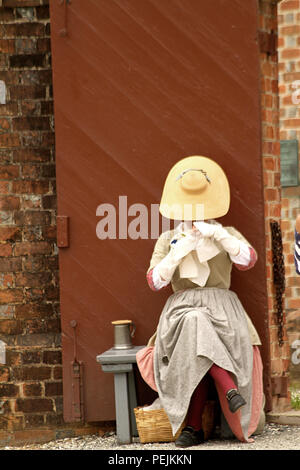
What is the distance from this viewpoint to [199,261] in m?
5.36

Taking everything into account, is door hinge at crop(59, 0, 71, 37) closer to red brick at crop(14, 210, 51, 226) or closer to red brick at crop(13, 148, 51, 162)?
red brick at crop(13, 148, 51, 162)

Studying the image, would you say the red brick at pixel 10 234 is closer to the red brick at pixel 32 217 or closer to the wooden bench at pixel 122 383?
the red brick at pixel 32 217

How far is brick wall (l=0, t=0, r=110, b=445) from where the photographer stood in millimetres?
6113

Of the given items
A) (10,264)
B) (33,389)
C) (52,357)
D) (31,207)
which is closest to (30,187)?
(31,207)

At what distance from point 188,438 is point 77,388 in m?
1.02

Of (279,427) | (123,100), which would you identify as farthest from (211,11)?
(279,427)

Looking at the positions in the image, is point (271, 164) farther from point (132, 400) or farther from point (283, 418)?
point (132, 400)

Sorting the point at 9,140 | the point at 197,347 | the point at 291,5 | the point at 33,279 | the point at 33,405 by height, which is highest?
the point at 291,5

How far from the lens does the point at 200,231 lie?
5.23m

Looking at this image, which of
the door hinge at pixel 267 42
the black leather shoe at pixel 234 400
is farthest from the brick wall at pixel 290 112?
the black leather shoe at pixel 234 400

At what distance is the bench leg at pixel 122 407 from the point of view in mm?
5496

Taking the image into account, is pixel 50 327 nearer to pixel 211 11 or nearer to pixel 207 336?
pixel 207 336

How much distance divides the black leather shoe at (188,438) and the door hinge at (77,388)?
0.93 m

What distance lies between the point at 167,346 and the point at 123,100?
164cm
